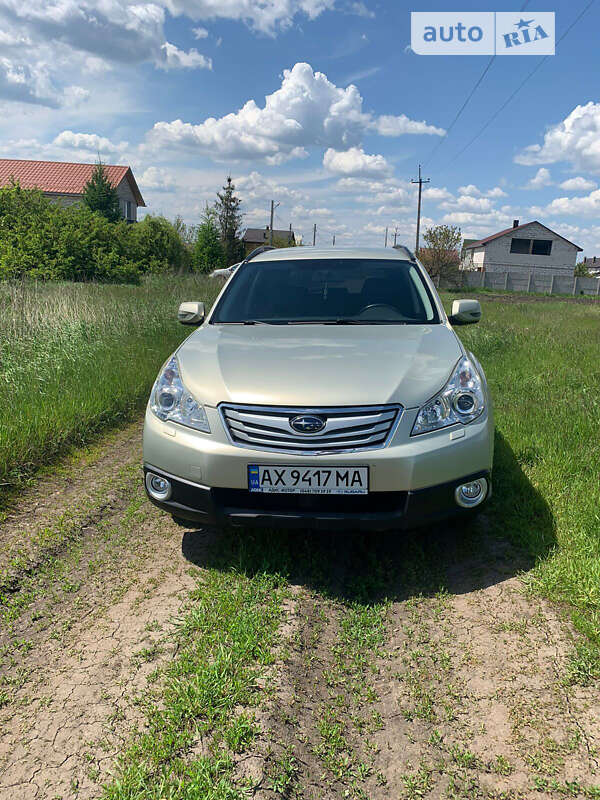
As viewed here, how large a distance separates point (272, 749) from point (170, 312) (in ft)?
34.9

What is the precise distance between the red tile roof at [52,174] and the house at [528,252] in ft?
135

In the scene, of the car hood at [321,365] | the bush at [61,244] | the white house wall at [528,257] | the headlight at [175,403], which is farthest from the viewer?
the white house wall at [528,257]

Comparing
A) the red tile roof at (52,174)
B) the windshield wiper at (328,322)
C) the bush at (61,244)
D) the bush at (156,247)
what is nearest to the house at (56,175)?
the red tile roof at (52,174)

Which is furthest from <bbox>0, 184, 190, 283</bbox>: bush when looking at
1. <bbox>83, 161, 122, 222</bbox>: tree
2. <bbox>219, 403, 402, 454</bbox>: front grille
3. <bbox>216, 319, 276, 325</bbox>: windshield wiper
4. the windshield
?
<bbox>219, 403, 402, 454</bbox>: front grille

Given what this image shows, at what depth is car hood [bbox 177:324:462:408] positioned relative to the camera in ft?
9.11

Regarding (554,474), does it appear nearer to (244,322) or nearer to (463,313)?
(463,313)

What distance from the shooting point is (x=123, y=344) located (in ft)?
26.7

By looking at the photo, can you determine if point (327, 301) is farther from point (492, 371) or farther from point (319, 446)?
point (492, 371)

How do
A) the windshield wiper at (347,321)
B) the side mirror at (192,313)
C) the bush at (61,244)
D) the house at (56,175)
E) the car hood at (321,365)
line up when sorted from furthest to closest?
the house at (56,175) → the bush at (61,244) → the side mirror at (192,313) → the windshield wiper at (347,321) → the car hood at (321,365)

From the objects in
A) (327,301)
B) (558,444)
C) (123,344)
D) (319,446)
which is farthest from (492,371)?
(319,446)

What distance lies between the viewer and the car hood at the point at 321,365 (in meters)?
2.78

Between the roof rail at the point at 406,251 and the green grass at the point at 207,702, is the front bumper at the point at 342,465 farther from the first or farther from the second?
the roof rail at the point at 406,251

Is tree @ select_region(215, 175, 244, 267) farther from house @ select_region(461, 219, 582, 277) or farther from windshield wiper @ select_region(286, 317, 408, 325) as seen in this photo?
windshield wiper @ select_region(286, 317, 408, 325)

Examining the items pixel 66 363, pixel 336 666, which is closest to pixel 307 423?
pixel 336 666
